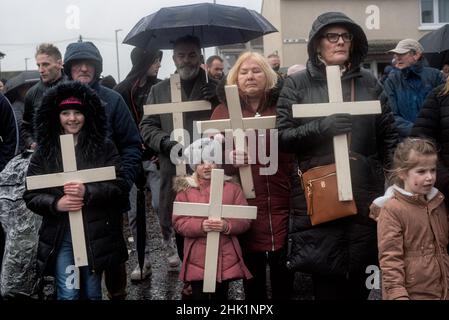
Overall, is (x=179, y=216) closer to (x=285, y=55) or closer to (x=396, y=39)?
(x=285, y=55)

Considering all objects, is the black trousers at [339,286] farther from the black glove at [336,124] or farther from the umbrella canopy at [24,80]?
the umbrella canopy at [24,80]

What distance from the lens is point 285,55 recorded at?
1761 centimetres

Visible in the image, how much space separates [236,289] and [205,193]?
1.44m

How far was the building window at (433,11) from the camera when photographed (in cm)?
1902

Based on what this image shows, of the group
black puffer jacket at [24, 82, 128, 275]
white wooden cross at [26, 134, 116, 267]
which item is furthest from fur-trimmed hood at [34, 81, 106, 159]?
white wooden cross at [26, 134, 116, 267]

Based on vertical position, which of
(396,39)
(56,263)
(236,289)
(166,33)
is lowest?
(236,289)

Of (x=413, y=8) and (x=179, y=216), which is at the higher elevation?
(x=413, y=8)

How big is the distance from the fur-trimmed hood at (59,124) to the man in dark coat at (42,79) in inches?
39.5

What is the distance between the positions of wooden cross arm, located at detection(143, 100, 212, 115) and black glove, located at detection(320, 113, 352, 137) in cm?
125

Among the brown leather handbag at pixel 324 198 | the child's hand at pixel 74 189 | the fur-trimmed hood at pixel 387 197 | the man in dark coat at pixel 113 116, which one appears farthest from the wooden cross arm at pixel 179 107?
the fur-trimmed hood at pixel 387 197

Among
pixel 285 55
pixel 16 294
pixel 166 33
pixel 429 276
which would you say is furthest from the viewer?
pixel 285 55

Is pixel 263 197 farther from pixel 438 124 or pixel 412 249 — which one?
pixel 438 124

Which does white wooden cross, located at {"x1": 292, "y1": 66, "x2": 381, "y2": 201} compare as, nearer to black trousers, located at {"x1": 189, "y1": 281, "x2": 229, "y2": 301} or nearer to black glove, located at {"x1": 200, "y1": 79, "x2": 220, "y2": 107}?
black trousers, located at {"x1": 189, "y1": 281, "x2": 229, "y2": 301}

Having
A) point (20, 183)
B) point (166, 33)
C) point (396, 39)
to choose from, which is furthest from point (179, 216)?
point (396, 39)
